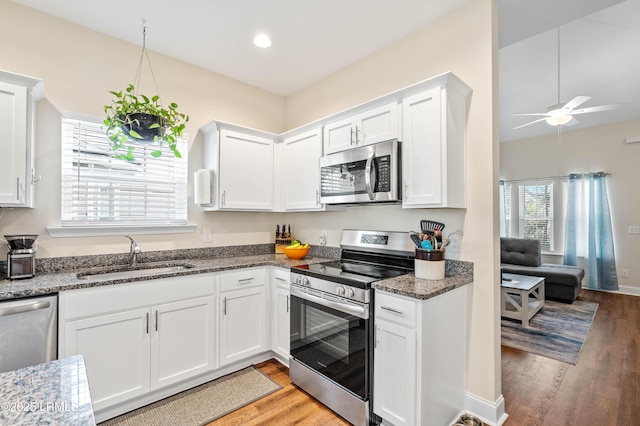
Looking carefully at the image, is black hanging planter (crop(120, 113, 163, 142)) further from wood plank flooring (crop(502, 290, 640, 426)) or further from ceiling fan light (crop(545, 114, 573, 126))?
ceiling fan light (crop(545, 114, 573, 126))

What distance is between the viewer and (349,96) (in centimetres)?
310

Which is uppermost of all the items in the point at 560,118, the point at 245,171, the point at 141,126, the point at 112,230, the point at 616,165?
the point at 560,118

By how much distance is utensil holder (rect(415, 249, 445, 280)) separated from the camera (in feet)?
6.69

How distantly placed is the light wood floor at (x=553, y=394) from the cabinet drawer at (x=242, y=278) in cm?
78

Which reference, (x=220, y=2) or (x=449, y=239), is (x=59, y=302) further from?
(x=449, y=239)

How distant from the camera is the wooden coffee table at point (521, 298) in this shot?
3676 millimetres

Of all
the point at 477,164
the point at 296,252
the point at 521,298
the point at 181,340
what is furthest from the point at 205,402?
the point at 521,298

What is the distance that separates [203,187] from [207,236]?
519 millimetres

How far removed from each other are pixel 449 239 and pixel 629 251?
17.4 ft

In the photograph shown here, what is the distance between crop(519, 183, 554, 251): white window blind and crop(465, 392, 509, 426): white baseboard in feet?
17.6

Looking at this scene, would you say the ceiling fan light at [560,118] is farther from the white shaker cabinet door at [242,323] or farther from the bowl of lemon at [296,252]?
the white shaker cabinet door at [242,323]

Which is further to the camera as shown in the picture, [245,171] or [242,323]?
[245,171]

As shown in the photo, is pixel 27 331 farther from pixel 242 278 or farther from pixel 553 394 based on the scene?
pixel 553 394

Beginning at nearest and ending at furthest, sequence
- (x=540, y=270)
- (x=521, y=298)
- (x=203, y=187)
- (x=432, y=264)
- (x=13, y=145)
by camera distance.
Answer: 1. (x=13, y=145)
2. (x=432, y=264)
3. (x=203, y=187)
4. (x=521, y=298)
5. (x=540, y=270)
